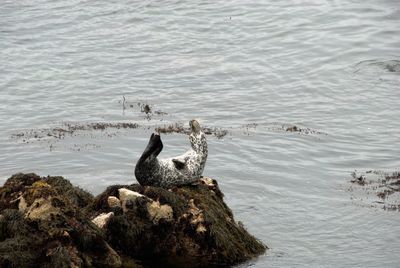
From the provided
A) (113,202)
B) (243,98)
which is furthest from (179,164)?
(243,98)

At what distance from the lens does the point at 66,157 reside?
58.5 ft

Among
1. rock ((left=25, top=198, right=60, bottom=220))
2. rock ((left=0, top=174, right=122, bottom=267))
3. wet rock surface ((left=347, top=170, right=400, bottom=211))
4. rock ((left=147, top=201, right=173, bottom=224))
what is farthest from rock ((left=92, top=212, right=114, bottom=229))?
wet rock surface ((left=347, top=170, right=400, bottom=211))

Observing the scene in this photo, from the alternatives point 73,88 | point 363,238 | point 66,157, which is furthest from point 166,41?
point 363,238

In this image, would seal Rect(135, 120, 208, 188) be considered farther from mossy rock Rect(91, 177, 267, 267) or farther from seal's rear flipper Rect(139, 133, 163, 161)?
mossy rock Rect(91, 177, 267, 267)

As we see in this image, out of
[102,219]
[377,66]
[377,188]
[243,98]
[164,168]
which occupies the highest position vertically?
[377,66]

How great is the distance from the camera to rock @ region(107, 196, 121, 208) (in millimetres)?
10789

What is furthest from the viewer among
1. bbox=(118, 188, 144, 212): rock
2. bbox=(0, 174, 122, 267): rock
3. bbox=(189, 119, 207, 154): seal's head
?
bbox=(189, 119, 207, 154): seal's head

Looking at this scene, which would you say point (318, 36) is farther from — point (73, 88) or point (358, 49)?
point (73, 88)

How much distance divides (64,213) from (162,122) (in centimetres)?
1130

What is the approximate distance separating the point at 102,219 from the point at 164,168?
1.70m

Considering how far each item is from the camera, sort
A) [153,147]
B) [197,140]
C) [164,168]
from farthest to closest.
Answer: [197,140]
[164,168]
[153,147]

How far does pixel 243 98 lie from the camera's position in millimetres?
23750

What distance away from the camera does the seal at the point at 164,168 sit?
37.9 ft

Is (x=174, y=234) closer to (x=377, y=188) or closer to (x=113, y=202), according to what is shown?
(x=113, y=202)
